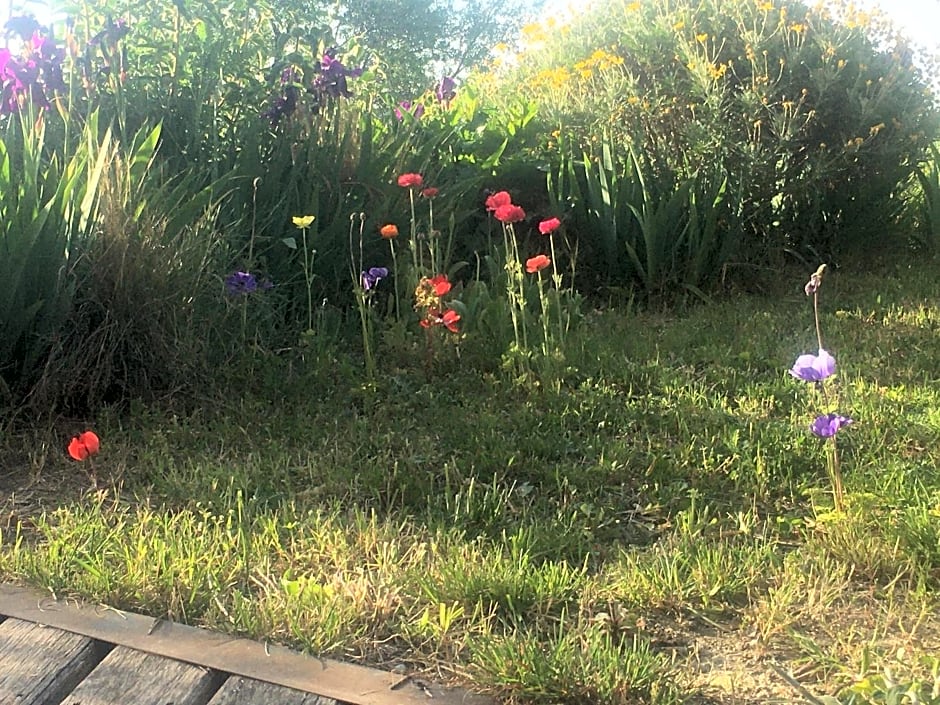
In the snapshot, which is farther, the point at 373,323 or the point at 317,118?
the point at 317,118

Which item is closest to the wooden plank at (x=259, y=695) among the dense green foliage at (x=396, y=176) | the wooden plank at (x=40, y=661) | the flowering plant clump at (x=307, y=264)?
the wooden plank at (x=40, y=661)

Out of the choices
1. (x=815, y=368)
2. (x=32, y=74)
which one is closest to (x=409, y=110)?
(x=32, y=74)

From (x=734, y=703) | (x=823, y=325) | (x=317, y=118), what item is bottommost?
(x=734, y=703)

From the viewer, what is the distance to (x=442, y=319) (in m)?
3.00

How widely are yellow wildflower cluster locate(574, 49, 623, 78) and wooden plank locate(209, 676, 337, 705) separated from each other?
4.32 metres

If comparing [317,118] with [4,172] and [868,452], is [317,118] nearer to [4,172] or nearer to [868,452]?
[4,172]

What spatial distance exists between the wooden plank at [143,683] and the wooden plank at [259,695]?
0.04 m

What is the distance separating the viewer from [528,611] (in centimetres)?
Answer: 169

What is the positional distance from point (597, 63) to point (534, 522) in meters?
3.81

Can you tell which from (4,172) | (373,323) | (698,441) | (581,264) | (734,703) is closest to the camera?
(734,703)

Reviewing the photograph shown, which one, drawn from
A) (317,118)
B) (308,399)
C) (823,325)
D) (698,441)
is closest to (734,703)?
(698,441)

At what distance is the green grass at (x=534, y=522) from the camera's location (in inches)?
62.4

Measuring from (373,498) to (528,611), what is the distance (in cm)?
65

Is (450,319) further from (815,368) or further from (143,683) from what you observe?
(143,683)
